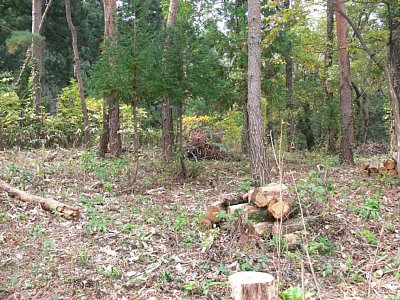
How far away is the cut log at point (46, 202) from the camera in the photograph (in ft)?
16.9

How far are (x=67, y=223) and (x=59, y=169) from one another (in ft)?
9.64

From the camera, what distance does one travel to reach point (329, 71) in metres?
13.3

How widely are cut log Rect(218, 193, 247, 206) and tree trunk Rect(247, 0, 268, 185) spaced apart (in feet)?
4.13

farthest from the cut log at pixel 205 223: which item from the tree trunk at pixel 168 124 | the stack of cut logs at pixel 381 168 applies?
the stack of cut logs at pixel 381 168

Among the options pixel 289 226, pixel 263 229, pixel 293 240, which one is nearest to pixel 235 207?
pixel 263 229

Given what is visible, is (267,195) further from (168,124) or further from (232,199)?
(168,124)

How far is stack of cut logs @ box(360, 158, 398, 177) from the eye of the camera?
7.26 metres

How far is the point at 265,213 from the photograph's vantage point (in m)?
4.57

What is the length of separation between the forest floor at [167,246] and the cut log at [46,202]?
0.32 ft

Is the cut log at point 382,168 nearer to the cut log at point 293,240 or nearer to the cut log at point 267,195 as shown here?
the cut log at point 267,195

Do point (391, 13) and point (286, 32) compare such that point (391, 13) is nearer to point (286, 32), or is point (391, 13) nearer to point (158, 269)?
point (286, 32)

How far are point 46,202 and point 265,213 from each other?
10.2ft

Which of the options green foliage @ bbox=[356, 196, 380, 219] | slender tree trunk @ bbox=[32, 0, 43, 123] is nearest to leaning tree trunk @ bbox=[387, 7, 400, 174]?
green foliage @ bbox=[356, 196, 380, 219]

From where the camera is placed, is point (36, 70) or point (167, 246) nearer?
point (167, 246)
